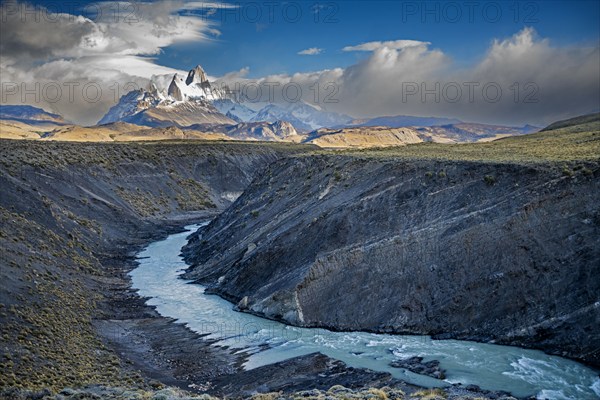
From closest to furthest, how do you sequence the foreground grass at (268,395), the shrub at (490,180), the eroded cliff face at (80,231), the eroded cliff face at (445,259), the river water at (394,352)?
the foreground grass at (268,395) → the river water at (394,352) → the eroded cliff face at (80,231) → the eroded cliff face at (445,259) → the shrub at (490,180)

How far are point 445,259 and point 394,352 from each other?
25.5 ft

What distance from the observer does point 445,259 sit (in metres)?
33.3

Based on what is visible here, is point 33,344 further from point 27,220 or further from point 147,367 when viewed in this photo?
point 27,220

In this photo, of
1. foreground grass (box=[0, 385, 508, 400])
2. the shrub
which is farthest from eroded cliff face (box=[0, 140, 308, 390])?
the shrub

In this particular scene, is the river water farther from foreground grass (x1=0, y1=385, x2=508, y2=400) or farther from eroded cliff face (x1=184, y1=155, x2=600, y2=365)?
foreground grass (x1=0, y1=385, x2=508, y2=400)

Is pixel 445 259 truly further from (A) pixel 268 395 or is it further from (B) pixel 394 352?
(A) pixel 268 395

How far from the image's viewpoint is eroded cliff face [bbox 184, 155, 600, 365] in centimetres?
2947

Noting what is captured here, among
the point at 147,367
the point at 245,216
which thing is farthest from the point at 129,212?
the point at 147,367

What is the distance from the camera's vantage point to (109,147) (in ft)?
328

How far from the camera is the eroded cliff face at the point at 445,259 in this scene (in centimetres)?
2947

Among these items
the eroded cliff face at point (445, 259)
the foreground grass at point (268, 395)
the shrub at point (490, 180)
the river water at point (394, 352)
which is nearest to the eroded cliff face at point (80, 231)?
the foreground grass at point (268, 395)

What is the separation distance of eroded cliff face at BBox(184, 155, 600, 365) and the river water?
40.5 inches

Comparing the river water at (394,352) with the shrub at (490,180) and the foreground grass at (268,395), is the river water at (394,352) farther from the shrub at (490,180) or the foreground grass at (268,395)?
the shrub at (490,180)

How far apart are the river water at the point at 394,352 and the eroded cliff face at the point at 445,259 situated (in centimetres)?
103
